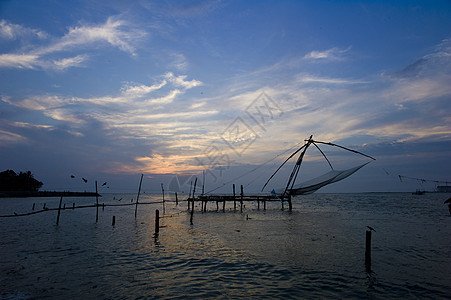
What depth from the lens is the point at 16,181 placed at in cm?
7956

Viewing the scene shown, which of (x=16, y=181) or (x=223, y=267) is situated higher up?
(x=16, y=181)

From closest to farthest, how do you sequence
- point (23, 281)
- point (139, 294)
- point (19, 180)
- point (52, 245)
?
point (139, 294) < point (23, 281) < point (52, 245) < point (19, 180)

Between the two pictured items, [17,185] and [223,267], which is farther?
[17,185]

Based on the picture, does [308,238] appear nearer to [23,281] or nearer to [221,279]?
[221,279]

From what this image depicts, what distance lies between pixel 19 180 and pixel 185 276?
94.8 metres

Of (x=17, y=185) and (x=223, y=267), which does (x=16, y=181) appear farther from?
(x=223, y=267)

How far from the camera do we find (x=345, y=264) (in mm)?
10180

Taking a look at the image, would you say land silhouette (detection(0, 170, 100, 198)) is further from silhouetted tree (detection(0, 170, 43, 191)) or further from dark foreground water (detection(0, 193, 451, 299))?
dark foreground water (detection(0, 193, 451, 299))

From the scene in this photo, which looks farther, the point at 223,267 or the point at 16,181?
the point at 16,181

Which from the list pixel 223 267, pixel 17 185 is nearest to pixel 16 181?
pixel 17 185

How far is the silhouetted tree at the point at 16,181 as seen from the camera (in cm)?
7675

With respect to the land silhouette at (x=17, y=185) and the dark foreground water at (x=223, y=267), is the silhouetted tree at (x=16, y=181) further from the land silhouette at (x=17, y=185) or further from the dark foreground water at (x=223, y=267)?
the dark foreground water at (x=223, y=267)

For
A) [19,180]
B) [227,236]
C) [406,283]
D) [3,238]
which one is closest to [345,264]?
[406,283]

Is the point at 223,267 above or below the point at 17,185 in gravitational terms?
below
